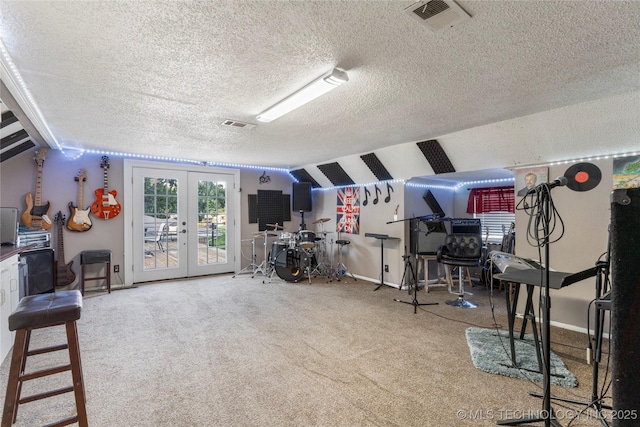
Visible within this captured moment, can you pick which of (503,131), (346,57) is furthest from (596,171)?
(346,57)

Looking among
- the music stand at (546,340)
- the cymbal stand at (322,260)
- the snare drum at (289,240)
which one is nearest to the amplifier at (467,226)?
the cymbal stand at (322,260)

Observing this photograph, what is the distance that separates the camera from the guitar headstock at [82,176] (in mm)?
4668

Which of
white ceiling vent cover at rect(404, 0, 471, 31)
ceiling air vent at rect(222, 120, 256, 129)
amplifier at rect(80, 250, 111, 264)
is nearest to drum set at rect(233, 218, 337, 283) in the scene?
amplifier at rect(80, 250, 111, 264)

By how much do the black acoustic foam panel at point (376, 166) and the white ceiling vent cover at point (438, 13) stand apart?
3258mm

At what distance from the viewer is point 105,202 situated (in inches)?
192

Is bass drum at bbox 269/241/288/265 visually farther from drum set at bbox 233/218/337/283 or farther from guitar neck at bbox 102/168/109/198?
guitar neck at bbox 102/168/109/198

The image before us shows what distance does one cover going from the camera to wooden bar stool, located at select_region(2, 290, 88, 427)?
1.47 metres

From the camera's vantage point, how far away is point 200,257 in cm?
585

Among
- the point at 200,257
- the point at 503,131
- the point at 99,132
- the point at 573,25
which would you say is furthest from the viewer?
the point at 200,257

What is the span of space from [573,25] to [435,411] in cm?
234

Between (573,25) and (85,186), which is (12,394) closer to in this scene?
(573,25)

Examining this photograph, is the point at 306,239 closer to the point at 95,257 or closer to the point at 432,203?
the point at 432,203

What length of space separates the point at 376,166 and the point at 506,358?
328 centimetres

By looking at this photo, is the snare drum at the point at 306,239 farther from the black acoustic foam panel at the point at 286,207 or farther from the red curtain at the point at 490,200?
the red curtain at the point at 490,200
